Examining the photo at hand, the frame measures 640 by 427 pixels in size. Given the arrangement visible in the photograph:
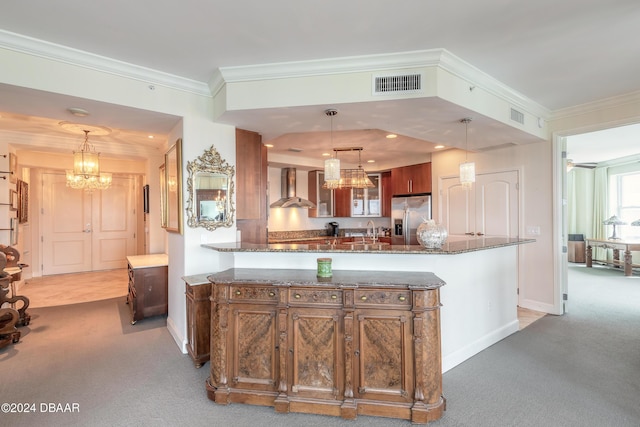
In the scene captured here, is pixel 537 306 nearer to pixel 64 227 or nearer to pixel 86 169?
pixel 86 169

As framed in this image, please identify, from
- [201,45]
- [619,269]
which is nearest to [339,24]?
[201,45]

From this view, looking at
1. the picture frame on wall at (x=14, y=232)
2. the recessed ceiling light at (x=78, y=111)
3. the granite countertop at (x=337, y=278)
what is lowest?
the granite countertop at (x=337, y=278)

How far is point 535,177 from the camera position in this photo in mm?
4477

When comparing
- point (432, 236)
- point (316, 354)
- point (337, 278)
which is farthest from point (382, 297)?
point (432, 236)

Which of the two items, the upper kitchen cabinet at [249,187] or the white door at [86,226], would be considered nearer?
the upper kitchen cabinet at [249,187]

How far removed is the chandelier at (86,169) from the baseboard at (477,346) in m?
5.26

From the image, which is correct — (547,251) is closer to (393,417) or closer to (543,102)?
(543,102)

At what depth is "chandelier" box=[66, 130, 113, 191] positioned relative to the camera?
461 cm

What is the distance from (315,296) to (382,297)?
0.47 meters

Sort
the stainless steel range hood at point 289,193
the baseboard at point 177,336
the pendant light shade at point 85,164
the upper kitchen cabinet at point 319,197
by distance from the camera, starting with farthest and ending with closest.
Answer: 1. the upper kitchen cabinet at point 319,197
2. the stainless steel range hood at point 289,193
3. the pendant light shade at point 85,164
4. the baseboard at point 177,336

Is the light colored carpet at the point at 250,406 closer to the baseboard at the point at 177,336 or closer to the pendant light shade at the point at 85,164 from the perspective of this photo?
the baseboard at the point at 177,336

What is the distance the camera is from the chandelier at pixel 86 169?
4609mm

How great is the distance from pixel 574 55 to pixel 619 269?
7268 millimetres

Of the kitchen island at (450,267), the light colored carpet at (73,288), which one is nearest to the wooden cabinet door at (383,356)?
the kitchen island at (450,267)
